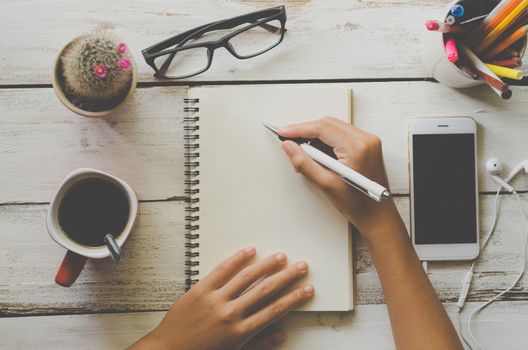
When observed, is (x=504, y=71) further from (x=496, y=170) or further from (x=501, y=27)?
(x=496, y=170)

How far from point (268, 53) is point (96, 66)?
25 cm

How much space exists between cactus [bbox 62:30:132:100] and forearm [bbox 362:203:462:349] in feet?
1.30

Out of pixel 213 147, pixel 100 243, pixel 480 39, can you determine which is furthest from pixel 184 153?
pixel 480 39

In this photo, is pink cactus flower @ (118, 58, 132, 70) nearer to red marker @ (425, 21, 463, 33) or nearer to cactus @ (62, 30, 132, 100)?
cactus @ (62, 30, 132, 100)

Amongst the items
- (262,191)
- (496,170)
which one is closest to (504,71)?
(496,170)

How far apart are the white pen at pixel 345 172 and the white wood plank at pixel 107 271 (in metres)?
0.14

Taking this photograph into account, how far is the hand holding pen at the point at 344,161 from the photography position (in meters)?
0.65

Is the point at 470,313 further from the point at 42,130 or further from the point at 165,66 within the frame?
the point at 42,130

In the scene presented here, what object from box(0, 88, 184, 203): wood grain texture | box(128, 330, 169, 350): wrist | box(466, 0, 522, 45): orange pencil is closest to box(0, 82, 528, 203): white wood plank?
box(0, 88, 184, 203): wood grain texture

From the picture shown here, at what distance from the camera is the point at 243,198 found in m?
0.71

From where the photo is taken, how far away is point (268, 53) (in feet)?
2.38

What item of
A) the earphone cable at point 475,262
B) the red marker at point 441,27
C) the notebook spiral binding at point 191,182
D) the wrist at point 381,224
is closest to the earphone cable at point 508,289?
the earphone cable at point 475,262

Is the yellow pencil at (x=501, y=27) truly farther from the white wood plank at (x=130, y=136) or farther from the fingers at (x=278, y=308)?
the fingers at (x=278, y=308)

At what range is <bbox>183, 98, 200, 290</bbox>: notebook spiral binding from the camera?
2.32 feet
